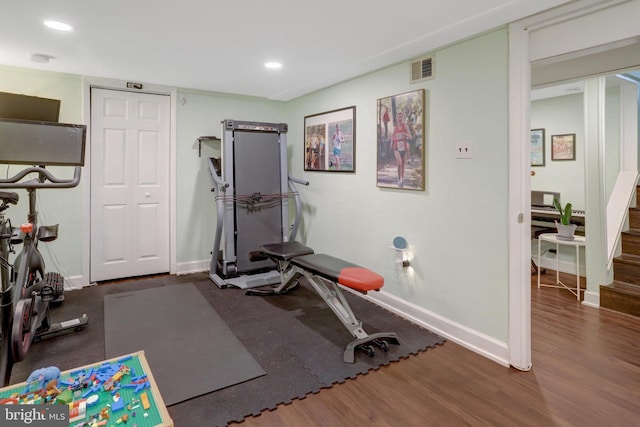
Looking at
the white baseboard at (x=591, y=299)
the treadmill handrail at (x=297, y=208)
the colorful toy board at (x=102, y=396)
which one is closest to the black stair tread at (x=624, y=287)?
the white baseboard at (x=591, y=299)

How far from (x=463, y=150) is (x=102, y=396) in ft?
8.46

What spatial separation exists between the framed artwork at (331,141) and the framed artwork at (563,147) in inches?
125

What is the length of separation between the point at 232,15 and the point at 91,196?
279cm

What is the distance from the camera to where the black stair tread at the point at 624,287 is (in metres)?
3.35

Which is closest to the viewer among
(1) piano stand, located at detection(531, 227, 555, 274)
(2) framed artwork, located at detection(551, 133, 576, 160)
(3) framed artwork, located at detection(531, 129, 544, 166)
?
(1) piano stand, located at detection(531, 227, 555, 274)

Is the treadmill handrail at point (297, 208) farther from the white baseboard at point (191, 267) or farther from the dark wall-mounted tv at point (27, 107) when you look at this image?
the dark wall-mounted tv at point (27, 107)

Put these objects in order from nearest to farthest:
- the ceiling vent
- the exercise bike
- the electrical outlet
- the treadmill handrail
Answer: the exercise bike
the electrical outlet
the ceiling vent
the treadmill handrail

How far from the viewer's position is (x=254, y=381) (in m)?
2.22

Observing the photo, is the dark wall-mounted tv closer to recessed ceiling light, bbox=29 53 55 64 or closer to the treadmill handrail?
recessed ceiling light, bbox=29 53 55 64

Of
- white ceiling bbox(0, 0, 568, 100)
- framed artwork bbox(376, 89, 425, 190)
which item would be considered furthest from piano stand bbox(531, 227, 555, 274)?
white ceiling bbox(0, 0, 568, 100)

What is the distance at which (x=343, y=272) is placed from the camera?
2639 mm

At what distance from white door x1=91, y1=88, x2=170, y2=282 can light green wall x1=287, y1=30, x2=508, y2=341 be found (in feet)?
7.67

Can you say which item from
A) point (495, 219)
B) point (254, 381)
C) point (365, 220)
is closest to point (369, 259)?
point (365, 220)

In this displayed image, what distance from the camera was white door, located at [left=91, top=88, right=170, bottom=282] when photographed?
408cm
